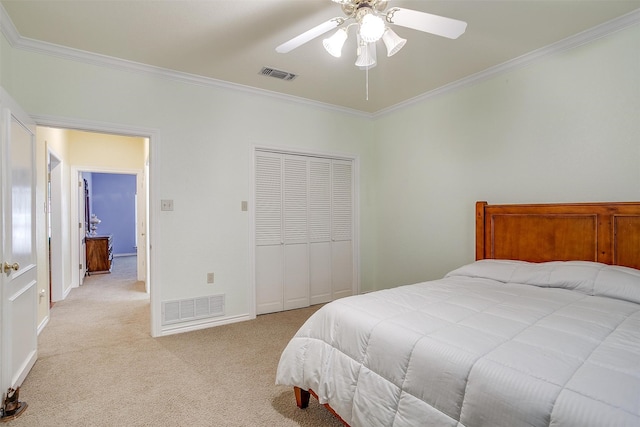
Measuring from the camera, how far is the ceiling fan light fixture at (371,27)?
1723 millimetres

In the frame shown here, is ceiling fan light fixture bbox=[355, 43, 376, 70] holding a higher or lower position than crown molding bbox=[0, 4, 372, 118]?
lower

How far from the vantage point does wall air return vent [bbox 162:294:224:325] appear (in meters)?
3.19

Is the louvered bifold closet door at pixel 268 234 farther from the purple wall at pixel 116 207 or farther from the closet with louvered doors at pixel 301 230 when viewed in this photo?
the purple wall at pixel 116 207

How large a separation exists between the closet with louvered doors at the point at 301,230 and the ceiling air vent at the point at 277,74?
873 millimetres

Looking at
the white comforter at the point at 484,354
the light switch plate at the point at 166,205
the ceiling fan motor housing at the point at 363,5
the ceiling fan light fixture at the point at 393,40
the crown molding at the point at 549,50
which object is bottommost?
the white comforter at the point at 484,354

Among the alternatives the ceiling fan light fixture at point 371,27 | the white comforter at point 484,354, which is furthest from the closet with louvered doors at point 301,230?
the ceiling fan light fixture at point 371,27

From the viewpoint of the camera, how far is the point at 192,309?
3.31 metres

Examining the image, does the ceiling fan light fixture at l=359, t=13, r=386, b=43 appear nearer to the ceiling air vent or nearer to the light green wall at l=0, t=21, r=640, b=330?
the ceiling air vent

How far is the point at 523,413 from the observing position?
1019 mm

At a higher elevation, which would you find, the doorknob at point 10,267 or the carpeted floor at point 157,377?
the doorknob at point 10,267

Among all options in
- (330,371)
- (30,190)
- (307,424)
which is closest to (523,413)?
(330,371)

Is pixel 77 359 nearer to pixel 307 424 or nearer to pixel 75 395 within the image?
pixel 75 395

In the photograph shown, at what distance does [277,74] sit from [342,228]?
6.93 ft

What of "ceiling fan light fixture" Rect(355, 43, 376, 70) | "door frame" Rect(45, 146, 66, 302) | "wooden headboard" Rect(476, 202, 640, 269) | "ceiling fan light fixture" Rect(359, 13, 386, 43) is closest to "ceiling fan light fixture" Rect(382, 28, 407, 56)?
"ceiling fan light fixture" Rect(355, 43, 376, 70)
